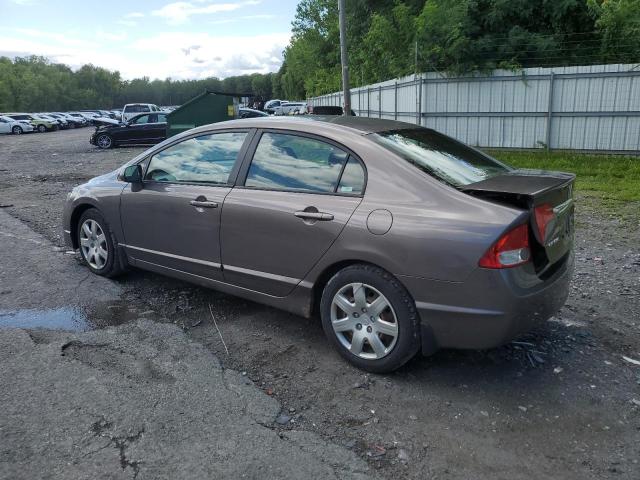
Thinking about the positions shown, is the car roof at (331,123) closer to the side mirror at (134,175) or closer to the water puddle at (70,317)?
the side mirror at (134,175)

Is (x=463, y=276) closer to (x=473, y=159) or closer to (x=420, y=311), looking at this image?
(x=420, y=311)

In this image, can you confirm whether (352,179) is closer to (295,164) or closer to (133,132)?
(295,164)

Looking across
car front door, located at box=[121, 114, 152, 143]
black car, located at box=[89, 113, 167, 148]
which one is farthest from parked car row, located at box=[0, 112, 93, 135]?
car front door, located at box=[121, 114, 152, 143]

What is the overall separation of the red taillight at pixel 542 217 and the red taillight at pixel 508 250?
10 cm

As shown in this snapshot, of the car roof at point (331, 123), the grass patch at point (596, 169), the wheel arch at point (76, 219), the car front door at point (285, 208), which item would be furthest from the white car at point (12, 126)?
the car front door at point (285, 208)

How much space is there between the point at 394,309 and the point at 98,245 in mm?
3400

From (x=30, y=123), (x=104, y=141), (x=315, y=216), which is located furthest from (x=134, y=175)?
(x=30, y=123)

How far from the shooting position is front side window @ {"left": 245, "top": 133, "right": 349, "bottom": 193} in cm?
379

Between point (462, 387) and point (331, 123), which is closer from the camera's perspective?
point (462, 387)

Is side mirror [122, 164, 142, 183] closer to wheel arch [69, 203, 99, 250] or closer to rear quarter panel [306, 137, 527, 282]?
wheel arch [69, 203, 99, 250]

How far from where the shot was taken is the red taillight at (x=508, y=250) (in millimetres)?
3064

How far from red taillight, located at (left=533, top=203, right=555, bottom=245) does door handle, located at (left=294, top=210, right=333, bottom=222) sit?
1.24m

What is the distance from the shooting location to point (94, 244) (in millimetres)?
5559

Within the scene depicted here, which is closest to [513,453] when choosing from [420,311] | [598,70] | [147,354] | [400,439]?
[400,439]
